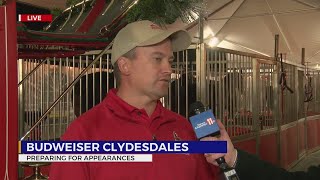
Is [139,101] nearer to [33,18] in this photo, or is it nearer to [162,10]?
[162,10]

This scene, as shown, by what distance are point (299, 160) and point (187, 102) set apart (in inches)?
164

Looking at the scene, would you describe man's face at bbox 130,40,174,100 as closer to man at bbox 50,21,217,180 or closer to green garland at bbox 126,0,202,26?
man at bbox 50,21,217,180

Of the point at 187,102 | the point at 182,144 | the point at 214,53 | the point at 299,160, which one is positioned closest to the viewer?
the point at 182,144

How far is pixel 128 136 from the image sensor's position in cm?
149

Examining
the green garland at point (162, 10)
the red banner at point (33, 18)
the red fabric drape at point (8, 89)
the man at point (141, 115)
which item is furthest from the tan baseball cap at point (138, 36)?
the red banner at point (33, 18)

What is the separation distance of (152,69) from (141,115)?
0.56 ft

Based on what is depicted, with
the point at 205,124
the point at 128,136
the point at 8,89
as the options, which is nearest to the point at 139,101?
the point at 128,136

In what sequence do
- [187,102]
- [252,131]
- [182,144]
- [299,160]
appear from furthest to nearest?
[299,160]
[252,131]
[187,102]
[182,144]

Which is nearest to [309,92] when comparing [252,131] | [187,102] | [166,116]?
[252,131]

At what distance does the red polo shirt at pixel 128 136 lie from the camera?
1.42 m

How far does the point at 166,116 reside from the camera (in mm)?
1638

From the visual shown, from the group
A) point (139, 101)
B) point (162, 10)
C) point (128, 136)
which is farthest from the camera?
point (162, 10)

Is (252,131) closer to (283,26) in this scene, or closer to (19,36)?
(19,36)

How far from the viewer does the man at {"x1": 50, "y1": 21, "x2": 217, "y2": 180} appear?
1452 millimetres
